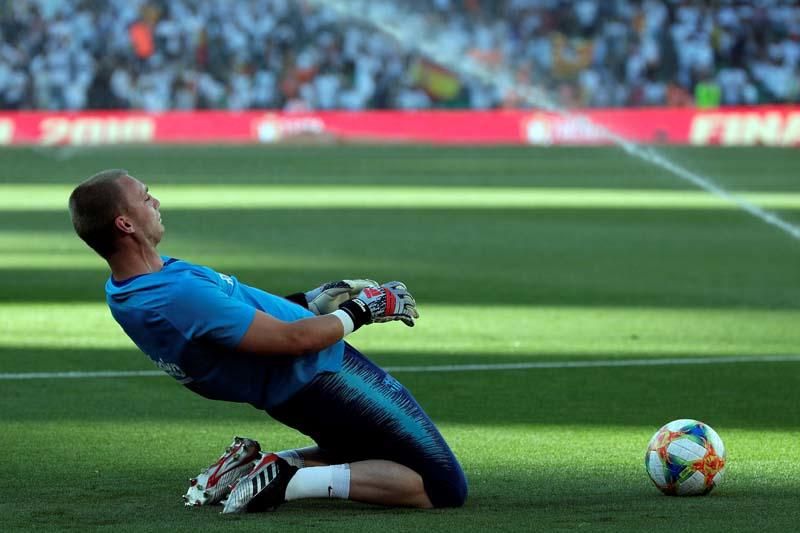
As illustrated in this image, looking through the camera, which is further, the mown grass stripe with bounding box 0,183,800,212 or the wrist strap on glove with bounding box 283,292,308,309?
the mown grass stripe with bounding box 0,183,800,212

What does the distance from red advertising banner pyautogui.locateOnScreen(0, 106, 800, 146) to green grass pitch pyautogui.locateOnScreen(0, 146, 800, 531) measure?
61.5ft

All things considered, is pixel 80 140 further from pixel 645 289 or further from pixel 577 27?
pixel 645 289


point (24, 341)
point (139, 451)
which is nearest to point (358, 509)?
point (139, 451)

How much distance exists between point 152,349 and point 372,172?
101ft

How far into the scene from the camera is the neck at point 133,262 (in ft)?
21.6

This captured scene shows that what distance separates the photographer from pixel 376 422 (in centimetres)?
680

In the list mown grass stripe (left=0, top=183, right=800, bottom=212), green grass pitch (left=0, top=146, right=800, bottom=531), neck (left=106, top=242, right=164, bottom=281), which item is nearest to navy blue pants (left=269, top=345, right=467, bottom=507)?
green grass pitch (left=0, top=146, right=800, bottom=531)

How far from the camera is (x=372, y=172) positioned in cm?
3750

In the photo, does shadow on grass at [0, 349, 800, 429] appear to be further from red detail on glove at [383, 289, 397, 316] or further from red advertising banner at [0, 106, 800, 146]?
red advertising banner at [0, 106, 800, 146]

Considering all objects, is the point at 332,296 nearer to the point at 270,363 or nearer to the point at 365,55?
the point at 270,363

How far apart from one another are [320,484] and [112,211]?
135 centimetres

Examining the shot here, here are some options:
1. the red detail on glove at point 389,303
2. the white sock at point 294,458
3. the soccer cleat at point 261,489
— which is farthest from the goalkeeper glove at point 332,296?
the soccer cleat at point 261,489

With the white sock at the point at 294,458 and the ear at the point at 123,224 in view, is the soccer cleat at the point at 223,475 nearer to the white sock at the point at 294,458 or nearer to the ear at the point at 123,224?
the white sock at the point at 294,458

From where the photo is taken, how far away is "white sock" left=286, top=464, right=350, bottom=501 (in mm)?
6777
